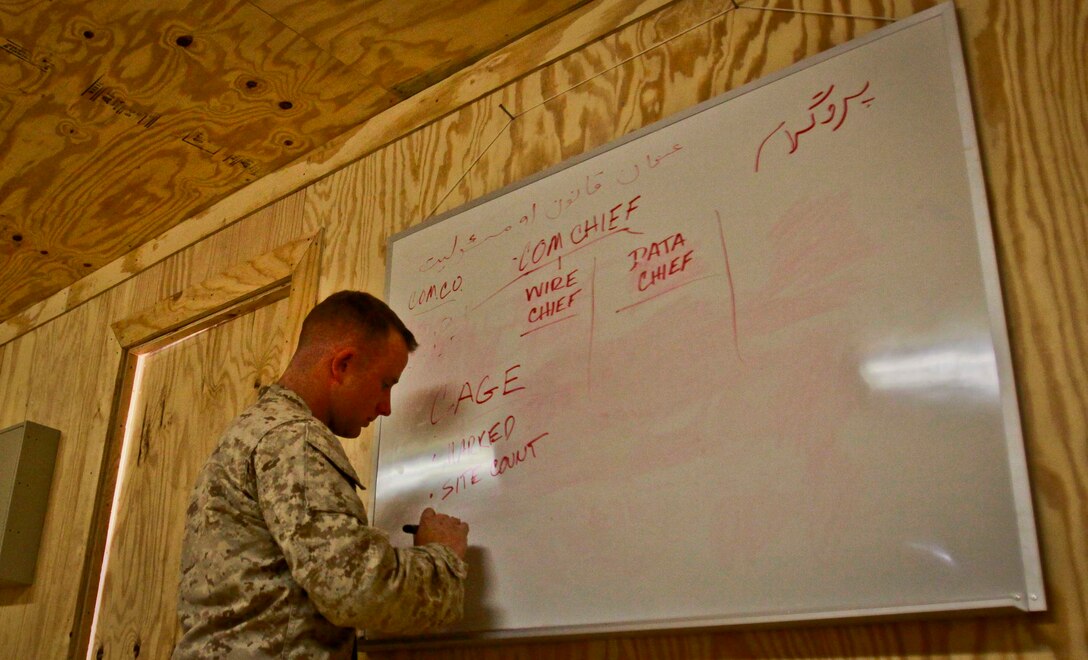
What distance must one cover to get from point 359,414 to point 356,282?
0.64 m

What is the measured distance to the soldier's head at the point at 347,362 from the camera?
1693 millimetres

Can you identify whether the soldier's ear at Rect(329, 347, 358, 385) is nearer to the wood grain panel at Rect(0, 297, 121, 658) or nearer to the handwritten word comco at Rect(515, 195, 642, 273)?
the handwritten word comco at Rect(515, 195, 642, 273)

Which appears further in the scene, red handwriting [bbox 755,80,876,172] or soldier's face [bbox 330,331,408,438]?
soldier's face [bbox 330,331,408,438]

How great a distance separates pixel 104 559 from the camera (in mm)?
2730

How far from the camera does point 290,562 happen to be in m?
1.38

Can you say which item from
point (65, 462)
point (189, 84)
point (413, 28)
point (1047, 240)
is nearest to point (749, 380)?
point (1047, 240)

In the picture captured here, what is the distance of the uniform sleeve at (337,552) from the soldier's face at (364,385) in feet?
0.71

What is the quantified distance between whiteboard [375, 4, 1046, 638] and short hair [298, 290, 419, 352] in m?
0.21

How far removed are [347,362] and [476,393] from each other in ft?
0.90

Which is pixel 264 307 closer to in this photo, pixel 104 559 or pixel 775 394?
pixel 104 559

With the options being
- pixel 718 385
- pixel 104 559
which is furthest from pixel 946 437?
pixel 104 559

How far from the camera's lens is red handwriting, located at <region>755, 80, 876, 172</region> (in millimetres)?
1486

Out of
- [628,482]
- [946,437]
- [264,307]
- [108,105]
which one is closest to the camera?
[946,437]

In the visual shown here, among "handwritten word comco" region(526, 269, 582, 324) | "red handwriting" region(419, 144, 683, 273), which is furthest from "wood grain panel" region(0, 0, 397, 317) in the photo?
"handwritten word comco" region(526, 269, 582, 324)
